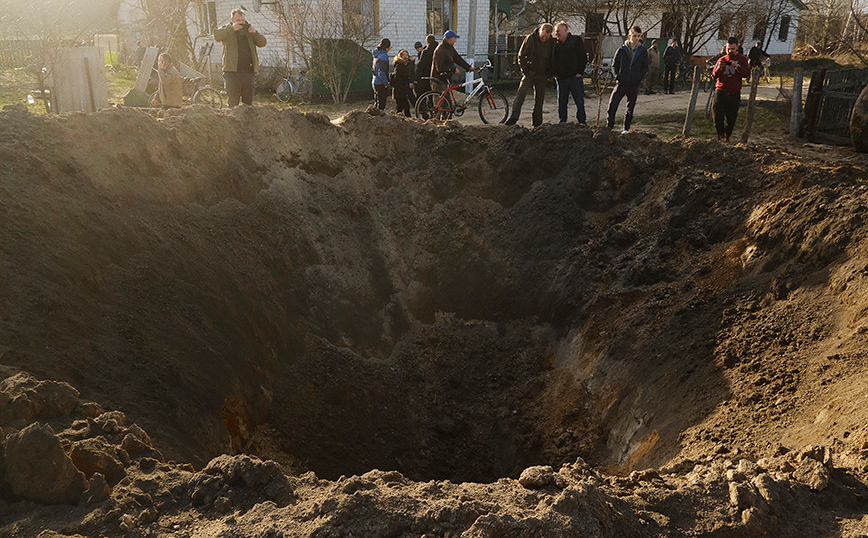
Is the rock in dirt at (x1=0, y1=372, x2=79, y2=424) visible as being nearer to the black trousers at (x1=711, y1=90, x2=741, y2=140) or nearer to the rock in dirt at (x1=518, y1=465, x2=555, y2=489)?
the rock in dirt at (x1=518, y1=465, x2=555, y2=489)

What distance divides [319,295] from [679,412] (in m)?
4.00

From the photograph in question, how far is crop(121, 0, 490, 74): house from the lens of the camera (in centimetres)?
1906

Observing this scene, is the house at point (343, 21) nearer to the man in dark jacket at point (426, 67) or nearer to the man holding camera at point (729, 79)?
the man in dark jacket at point (426, 67)

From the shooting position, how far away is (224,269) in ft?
20.9

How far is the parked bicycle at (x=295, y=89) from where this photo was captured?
63.2 ft

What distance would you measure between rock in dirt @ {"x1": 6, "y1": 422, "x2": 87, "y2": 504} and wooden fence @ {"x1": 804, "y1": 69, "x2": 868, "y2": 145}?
14.3 metres

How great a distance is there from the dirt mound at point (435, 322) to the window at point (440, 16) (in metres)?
15.2

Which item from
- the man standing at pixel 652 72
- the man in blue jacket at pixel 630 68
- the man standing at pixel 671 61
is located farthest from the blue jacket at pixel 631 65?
the man standing at pixel 671 61

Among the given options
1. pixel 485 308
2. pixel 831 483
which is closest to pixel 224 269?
pixel 485 308

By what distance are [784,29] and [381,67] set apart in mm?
30791

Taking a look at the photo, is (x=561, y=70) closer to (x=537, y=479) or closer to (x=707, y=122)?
(x=707, y=122)

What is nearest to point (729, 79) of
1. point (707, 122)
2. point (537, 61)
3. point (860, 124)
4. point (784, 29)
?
point (537, 61)

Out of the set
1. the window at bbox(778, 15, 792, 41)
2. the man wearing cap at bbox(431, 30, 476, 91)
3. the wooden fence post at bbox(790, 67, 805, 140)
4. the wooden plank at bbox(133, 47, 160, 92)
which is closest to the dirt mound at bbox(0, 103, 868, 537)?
the man wearing cap at bbox(431, 30, 476, 91)

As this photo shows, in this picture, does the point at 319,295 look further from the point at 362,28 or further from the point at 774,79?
the point at 774,79
